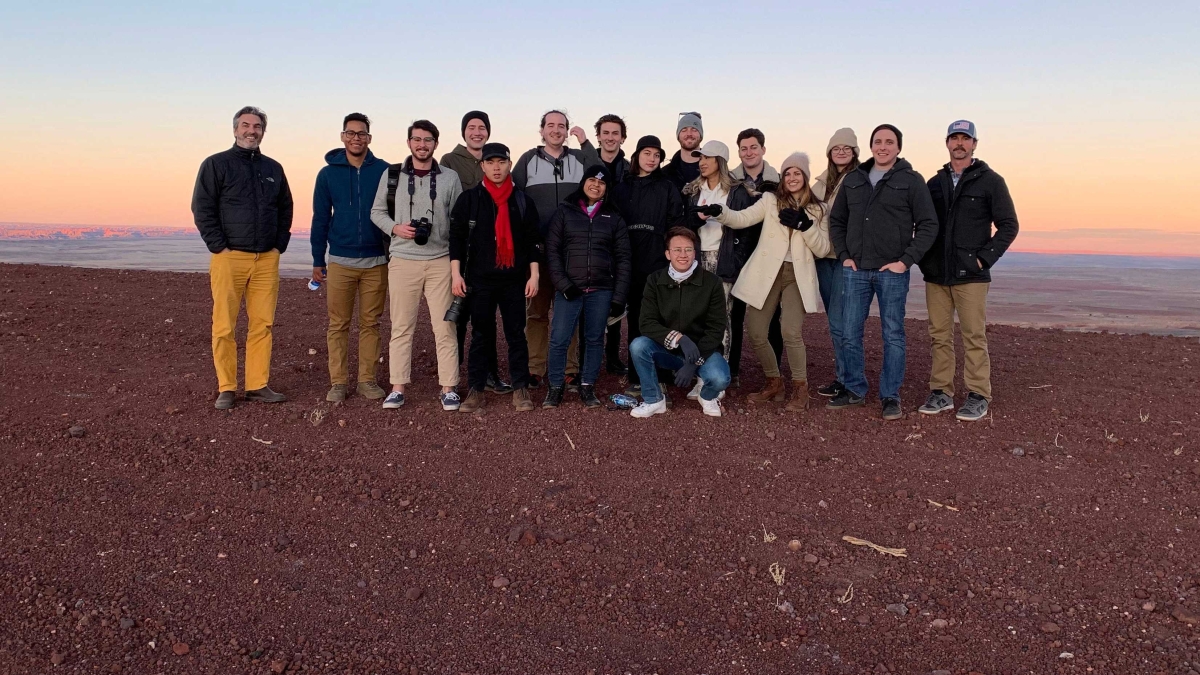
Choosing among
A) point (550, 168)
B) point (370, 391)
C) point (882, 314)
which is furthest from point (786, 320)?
point (370, 391)

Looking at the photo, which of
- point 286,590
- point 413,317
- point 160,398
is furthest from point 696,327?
point 160,398

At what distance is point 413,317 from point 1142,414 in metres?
5.87

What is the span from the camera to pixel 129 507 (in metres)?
4.54

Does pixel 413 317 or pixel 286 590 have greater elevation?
pixel 413 317

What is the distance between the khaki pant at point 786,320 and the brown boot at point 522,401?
1819 mm

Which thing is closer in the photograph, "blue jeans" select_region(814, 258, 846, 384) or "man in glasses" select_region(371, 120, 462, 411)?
"man in glasses" select_region(371, 120, 462, 411)

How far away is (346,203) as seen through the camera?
21.0ft

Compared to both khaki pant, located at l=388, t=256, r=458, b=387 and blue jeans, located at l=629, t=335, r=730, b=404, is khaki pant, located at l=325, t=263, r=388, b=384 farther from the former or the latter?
blue jeans, located at l=629, t=335, r=730, b=404

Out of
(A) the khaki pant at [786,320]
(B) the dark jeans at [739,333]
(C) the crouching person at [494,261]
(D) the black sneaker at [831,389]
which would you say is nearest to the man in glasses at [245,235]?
(C) the crouching person at [494,261]

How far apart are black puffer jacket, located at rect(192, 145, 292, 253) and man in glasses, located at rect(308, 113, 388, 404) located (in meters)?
0.35

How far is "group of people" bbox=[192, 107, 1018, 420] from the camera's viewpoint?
6.12 m

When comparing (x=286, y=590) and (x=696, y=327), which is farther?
(x=696, y=327)

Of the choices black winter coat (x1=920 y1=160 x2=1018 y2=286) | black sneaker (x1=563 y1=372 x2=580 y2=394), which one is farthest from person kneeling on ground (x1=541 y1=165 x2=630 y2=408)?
black winter coat (x1=920 y1=160 x2=1018 y2=286)

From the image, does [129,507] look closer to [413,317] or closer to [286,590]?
[286,590]
